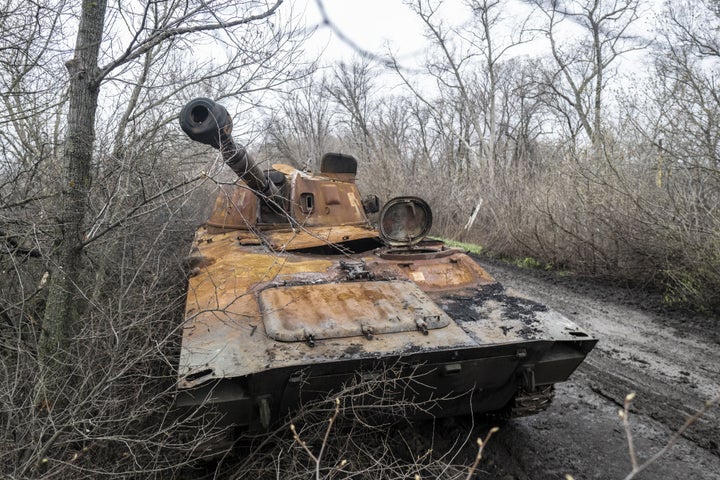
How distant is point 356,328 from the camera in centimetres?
337

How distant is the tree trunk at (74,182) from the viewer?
3.58m

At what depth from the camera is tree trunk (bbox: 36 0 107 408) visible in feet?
11.7

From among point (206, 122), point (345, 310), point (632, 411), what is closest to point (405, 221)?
point (345, 310)

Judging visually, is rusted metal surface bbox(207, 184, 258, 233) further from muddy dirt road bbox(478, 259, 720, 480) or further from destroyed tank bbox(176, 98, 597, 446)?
muddy dirt road bbox(478, 259, 720, 480)

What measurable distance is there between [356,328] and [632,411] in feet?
9.66

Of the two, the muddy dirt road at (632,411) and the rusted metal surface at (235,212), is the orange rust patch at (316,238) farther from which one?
the muddy dirt road at (632,411)

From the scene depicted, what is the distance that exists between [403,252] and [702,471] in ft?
9.21

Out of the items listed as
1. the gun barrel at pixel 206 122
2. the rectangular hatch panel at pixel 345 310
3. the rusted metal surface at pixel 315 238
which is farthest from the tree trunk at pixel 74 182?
the rusted metal surface at pixel 315 238

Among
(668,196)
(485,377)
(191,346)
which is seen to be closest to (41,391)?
(191,346)

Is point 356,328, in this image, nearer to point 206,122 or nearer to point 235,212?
point 206,122

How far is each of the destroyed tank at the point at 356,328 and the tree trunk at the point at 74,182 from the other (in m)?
0.75

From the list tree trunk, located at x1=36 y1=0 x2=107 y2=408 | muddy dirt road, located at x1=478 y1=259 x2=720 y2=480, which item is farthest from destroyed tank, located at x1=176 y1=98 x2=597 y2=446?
tree trunk, located at x1=36 y1=0 x2=107 y2=408

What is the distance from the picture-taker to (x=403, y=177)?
56.0 feet

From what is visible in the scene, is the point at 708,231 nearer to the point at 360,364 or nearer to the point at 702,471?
the point at 702,471
